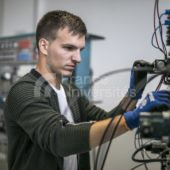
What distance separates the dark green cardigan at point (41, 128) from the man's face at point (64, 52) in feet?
0.26

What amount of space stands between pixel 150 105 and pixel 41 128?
0.36m

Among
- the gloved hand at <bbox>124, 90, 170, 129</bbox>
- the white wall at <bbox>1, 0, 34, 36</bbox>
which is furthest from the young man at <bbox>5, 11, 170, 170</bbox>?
the white wall at <bbox>1, 0, 34, 36</bbox>

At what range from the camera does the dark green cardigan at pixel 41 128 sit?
2.80ft

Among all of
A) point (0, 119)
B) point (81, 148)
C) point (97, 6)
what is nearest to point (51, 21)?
point (81, 148)

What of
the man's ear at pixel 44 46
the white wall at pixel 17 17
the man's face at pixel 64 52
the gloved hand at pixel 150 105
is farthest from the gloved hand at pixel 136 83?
the white wall at pixel 17 17

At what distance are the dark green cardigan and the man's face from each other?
80 millimetres

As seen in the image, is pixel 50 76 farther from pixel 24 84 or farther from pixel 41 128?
pixel 41 128

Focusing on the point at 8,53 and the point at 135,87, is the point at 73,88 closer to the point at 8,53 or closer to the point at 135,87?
the point at 135,87

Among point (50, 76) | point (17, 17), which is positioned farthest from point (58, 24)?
point (17, 17)

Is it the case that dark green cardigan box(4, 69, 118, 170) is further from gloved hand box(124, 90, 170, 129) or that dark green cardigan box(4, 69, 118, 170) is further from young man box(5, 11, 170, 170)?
gloved hand box(124, 90, 170, 129)

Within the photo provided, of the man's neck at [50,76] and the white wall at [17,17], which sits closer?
the man's neck at [50,76]

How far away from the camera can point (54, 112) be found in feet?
3.10

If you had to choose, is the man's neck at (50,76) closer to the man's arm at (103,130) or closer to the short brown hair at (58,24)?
the short brown hair at (58,24)

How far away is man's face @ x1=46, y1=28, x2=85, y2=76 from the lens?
1.15 meters
